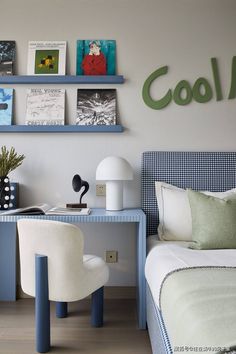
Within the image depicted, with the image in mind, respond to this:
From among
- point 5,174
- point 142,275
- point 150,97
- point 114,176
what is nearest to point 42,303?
point 142,275

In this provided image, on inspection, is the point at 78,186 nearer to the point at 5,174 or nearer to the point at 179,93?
the point at 5,174

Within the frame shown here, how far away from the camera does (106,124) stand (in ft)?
8.71

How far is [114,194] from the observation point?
244 centimetres

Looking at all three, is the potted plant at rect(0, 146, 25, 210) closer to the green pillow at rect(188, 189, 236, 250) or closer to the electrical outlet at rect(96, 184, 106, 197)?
the electrical outlet at rect(96, 184, 106, 197)

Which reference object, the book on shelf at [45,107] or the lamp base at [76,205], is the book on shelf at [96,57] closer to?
the book on shelf at [45,107]

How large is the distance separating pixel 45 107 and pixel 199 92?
124 cm

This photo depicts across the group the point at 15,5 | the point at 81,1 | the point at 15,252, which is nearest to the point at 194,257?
the point at 15,252

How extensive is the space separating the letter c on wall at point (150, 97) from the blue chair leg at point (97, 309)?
1.46 m

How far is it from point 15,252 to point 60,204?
512mm

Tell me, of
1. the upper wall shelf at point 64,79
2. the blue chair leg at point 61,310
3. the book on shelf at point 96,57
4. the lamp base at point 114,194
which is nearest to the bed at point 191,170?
the lamp base at point 114,194

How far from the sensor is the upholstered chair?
1771mm

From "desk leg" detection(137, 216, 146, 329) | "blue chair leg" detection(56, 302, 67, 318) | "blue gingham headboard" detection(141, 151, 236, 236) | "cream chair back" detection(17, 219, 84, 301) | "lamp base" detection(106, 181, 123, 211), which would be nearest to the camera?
"cream chair back" detection(17, 219, 84, 301)

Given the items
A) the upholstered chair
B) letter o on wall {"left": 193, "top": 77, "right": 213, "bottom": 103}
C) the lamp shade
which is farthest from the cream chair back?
letter o on wall {"left": 193, "top": 77, "right": 213, "bottom": 103}

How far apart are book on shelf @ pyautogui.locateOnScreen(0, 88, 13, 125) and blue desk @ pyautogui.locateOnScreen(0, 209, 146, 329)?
32.8 inches
